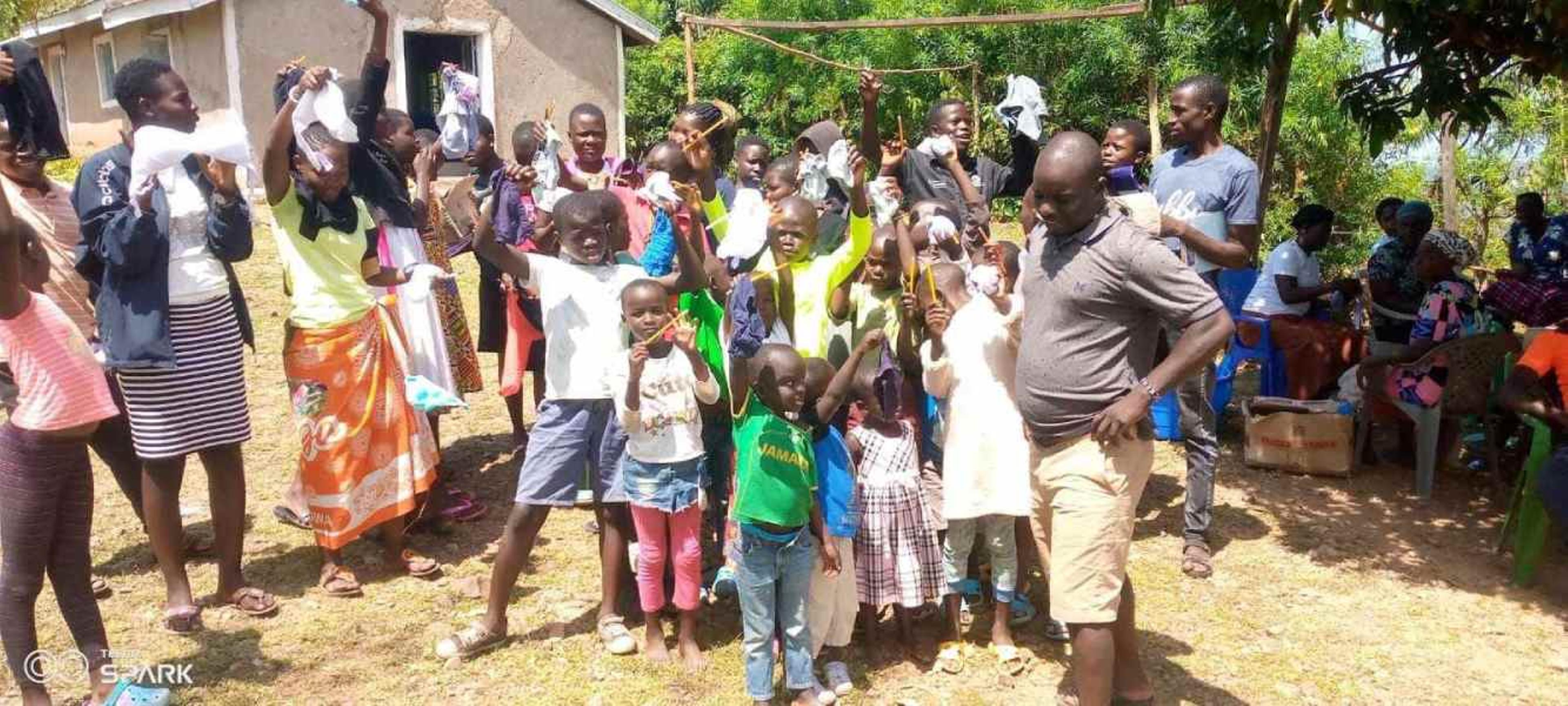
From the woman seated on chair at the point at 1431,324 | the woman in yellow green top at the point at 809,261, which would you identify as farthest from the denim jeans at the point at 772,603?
the woman seated on chair at the point at 1431,324

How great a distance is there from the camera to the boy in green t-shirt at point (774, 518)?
336 centimetres

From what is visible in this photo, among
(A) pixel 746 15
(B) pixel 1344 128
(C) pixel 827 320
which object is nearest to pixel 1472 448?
(C) pixel 827 320

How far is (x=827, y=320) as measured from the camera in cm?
387

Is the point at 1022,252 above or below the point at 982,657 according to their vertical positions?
above

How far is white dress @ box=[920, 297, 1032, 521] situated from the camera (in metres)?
3.80

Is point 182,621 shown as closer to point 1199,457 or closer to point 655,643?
point 655,643

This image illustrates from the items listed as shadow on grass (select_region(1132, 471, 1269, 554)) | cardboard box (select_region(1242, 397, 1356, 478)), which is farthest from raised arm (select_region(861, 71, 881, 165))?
cardboard box (select_region(1242, 397, 1356, 478))

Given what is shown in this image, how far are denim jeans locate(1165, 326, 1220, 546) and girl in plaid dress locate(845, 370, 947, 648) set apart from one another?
150 centimetres

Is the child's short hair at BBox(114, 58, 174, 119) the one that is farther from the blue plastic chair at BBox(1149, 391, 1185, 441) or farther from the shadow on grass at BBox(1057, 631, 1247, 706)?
the blue plastic chair at BBox(1149, 391, 1185, 441)

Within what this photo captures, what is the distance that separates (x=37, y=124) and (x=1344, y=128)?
1380 centimetres

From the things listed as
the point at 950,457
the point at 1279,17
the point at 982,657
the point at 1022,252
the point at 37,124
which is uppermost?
the point at 1279,17

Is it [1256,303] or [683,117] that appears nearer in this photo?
[683,117]

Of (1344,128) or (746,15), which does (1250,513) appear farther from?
(746,15)

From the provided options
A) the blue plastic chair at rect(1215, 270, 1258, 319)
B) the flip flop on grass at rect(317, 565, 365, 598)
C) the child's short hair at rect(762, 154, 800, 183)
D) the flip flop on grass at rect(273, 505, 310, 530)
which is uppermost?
the child's short hair at rect(762, 154, 800, 183)
